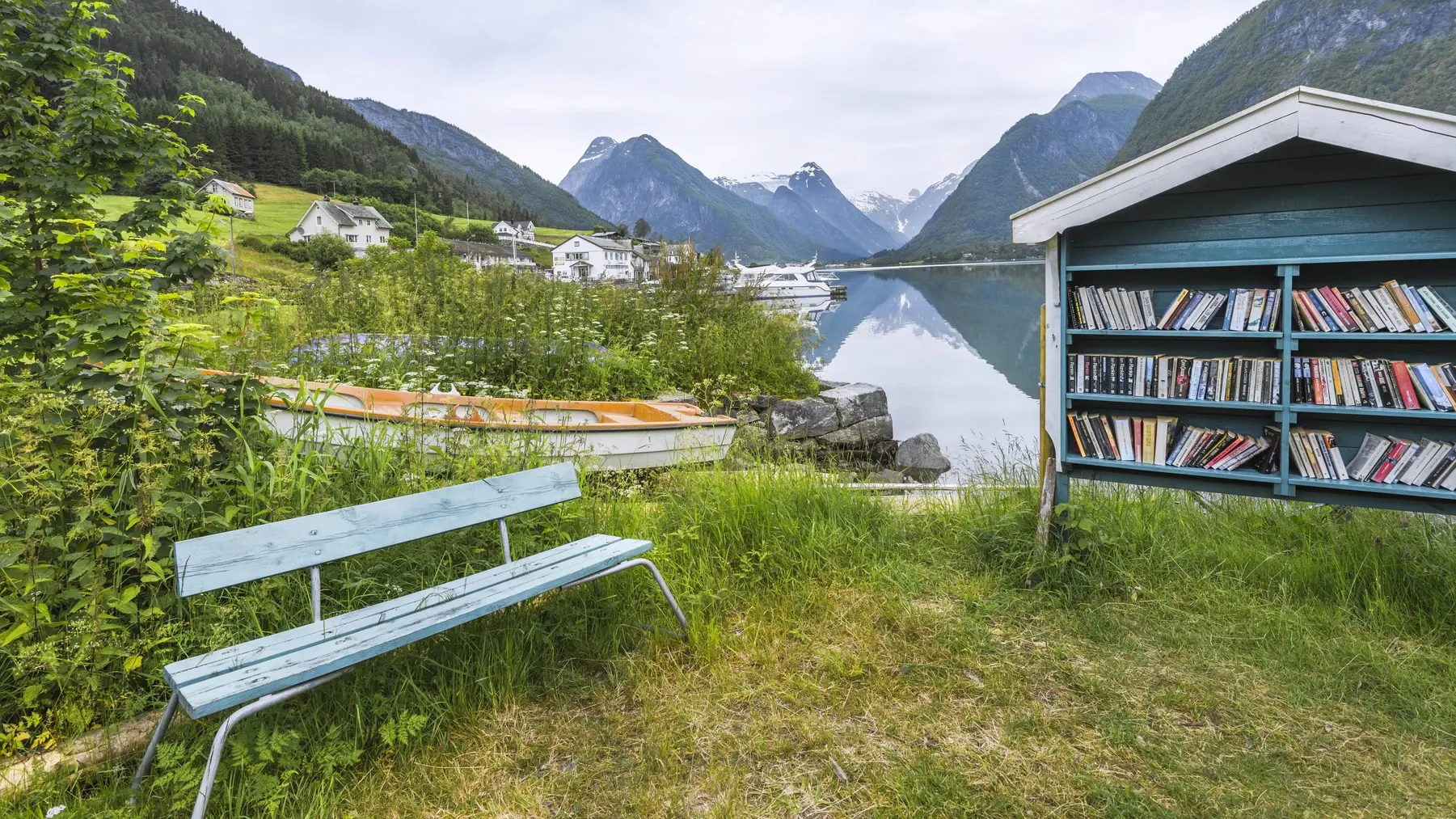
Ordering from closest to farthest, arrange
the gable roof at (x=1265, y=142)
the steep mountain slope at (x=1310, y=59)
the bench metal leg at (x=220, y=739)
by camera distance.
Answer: the bench metal leg at (x=220, y=739)
the gable roof at (x=1265, y=142)
the steep mountain slope at (x=1310, y=59)

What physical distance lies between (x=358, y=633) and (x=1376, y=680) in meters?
3.91

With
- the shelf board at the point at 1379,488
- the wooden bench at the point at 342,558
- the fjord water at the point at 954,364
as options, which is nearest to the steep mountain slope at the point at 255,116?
the fjord water at the point at 954,364

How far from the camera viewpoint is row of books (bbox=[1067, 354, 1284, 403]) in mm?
3578

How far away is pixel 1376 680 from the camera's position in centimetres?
293

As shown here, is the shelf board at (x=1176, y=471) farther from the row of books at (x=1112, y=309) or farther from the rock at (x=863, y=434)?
the rock at (x=863, y=434)

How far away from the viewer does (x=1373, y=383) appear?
11.0ft

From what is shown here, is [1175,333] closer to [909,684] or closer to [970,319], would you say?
[909,684]

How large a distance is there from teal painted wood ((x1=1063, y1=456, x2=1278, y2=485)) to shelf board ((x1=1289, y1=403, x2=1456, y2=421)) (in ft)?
1.16

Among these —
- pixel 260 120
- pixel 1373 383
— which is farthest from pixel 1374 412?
pixel 260 120

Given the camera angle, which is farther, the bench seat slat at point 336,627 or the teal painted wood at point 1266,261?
the teal painted wood at point 1266,261

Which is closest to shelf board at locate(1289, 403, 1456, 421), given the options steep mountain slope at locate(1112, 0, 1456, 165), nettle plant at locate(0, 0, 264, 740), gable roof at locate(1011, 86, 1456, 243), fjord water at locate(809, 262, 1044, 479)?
gable roof at locate(1011, 86, 1456, 243)

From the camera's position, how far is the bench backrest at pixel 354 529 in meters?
2.32

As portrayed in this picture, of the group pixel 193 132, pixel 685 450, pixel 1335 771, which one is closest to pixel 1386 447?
pixel 1335 771

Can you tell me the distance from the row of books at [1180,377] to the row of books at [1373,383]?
0.11 meters
